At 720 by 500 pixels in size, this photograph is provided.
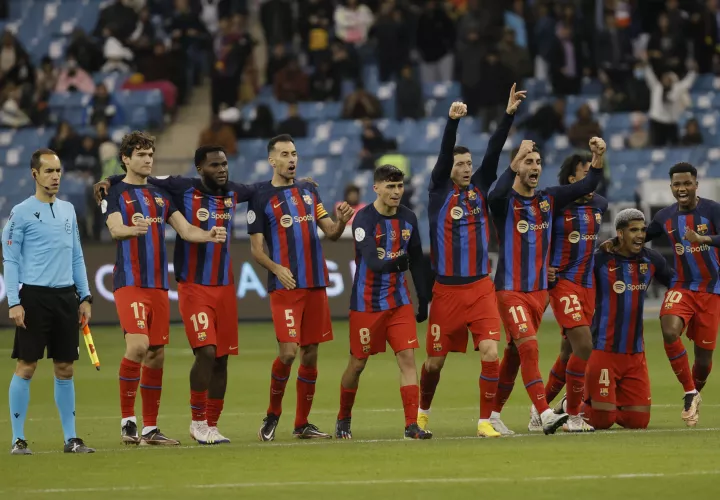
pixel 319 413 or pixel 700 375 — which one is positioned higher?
pixel 700 375

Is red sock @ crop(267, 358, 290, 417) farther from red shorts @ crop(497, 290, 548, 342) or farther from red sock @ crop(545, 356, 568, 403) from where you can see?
red sock @ crop(545, 356, 568, 403)

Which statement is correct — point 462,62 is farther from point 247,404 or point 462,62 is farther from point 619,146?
point 247,404

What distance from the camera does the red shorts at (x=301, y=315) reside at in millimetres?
11570

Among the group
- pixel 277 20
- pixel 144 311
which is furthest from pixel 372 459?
pixel 277 20

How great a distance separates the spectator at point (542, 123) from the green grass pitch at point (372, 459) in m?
12.3

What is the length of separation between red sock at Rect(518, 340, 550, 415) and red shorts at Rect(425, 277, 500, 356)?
245 millimetres

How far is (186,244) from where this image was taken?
37.8 feet

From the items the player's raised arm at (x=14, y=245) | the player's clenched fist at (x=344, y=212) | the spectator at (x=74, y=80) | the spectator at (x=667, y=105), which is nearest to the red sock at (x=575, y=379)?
the player's clenched fist at (x=344, y=212)

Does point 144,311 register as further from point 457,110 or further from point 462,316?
point 457,110

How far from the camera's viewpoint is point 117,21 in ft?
97.6

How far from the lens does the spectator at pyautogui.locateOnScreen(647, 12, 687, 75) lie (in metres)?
28.0

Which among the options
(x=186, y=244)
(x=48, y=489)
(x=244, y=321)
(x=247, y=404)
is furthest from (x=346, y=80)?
(x=48, y=489)

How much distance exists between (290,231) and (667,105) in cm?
1730

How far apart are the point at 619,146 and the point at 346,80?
5237 mm
